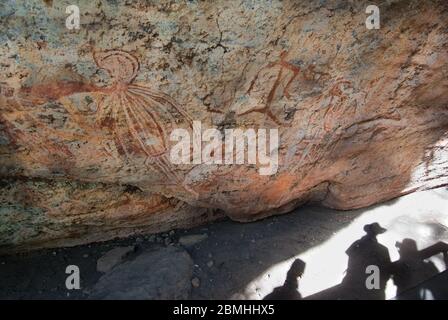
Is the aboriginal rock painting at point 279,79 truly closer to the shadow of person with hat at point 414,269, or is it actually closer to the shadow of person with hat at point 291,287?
the shadow of person with hat at point 291,287

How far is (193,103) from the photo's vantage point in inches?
99.3

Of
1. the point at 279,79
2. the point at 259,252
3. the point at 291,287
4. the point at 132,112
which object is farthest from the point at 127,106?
the point at 291,287

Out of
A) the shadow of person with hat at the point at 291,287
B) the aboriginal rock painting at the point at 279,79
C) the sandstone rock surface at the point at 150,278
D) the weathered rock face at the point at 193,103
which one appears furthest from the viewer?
the shadow of person with hat at the point at 291,287

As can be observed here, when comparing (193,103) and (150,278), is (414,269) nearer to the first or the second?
(150,278)

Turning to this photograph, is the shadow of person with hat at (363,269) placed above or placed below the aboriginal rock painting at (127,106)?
below

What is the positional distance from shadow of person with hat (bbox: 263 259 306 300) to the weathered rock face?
58 centimetres

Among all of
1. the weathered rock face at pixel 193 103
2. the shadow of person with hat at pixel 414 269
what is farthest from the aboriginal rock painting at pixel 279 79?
the shadow of person with hat at pixel 414 269

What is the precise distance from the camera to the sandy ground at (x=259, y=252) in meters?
2.91

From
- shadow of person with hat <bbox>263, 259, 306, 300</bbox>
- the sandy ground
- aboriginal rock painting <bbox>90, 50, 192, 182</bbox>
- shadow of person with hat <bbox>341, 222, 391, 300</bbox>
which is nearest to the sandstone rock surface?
the sandy ground

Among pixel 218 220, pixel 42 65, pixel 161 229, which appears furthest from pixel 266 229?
pixel 42 65

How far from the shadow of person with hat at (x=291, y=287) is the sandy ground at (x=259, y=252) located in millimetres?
38

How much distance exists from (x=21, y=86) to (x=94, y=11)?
0.64 m

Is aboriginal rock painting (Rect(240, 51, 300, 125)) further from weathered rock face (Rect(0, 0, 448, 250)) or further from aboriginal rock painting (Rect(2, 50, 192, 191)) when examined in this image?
aboriginal rock painting (Rect(2, 50, 192, 191))
